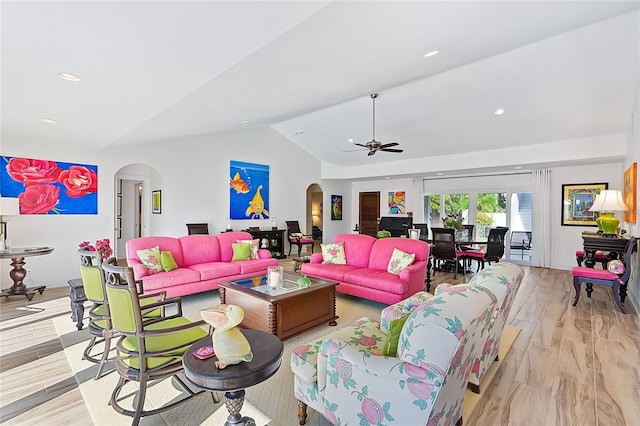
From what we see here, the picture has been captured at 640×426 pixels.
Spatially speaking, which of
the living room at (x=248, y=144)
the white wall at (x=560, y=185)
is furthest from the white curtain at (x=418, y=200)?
the white wall at (x=560, y=185)

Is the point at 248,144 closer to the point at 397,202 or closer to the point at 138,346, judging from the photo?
the point at 397,202

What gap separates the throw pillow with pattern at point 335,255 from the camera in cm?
527

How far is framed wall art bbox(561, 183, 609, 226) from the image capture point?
7.15 m

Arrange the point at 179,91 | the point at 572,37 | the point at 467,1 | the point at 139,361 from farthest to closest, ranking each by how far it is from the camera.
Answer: the point at 572,37
the point at 179,91
the point at 467,1
the point at 139,361

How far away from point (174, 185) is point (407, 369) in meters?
6.85

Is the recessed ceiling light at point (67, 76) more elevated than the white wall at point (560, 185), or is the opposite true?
the recessed ceiling light at point (67, 76)

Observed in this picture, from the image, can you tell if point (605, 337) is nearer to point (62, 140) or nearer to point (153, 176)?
point (62, 140)

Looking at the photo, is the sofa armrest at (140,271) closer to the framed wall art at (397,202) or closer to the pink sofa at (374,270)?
the pink sofa at (374,270)

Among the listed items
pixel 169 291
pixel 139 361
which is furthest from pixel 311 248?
pixel 139 361

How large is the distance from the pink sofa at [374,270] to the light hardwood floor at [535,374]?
1.36 metres

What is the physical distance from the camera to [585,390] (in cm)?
249

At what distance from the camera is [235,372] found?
1.51m

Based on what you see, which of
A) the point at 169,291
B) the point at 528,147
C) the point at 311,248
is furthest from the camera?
the point at 311,248

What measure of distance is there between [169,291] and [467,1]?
15.2 feet
